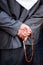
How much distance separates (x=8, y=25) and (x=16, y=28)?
2.6 inches

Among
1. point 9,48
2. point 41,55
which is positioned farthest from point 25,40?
point 41,55

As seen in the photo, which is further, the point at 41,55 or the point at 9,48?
the point at 41,55

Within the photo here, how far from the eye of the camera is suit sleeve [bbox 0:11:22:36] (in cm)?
140

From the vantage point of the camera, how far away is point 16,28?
4.62 feet

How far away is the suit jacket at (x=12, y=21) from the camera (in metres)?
1.41

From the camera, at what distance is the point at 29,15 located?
1.51 meters

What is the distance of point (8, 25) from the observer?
4.61 feet

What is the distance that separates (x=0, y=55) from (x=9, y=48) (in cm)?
11

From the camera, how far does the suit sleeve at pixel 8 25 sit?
1396 mm

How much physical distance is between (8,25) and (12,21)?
0.05 meters

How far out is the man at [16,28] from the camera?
141 centimetres

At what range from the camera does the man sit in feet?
4.63

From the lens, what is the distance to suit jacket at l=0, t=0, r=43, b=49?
1.41 meters

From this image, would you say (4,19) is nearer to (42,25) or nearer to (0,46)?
(0,46)
